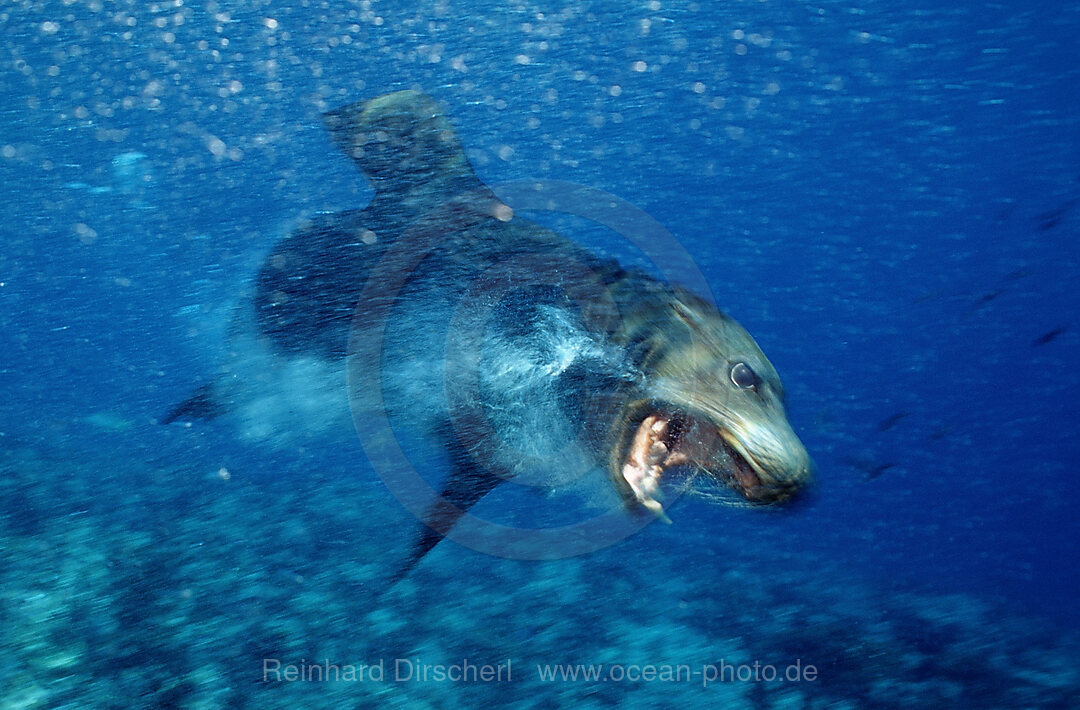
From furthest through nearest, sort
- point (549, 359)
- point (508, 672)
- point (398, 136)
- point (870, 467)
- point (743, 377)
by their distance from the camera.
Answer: point (870, 467), point (508, 672), point (549, 359), point (398, 136), point (743, 377)

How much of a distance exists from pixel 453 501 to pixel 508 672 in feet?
5.83

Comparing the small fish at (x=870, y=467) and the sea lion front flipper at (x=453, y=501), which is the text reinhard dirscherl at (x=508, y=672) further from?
the small fish at (x=870, y=467)

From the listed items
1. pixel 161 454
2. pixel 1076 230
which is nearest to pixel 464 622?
pixel 161 454

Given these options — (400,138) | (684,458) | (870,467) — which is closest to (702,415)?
(684,458)

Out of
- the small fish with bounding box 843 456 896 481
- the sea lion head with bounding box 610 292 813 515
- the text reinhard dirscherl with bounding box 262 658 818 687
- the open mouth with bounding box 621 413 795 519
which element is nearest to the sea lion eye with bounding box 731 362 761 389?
the sea lion head with bounding box 610 292 813 515

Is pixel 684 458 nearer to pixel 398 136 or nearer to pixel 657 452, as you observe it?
pixel 657 452

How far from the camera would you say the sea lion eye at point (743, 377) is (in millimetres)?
2480

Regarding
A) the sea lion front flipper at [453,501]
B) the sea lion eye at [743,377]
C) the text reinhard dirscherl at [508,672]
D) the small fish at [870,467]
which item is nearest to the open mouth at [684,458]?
the sea lion eye at [743,377]

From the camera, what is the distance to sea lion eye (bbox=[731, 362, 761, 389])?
2.48 meters

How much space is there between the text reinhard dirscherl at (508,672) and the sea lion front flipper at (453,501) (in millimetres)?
1324

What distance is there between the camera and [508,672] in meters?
4.14

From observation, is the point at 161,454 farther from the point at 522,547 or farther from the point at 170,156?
the point at 170,156

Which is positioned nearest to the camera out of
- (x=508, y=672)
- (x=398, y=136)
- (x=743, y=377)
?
(x=743, y=377)

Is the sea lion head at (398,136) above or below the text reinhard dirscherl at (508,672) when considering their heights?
above
